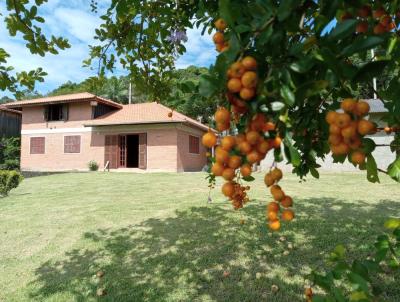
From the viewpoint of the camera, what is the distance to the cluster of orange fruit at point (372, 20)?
1.12 m

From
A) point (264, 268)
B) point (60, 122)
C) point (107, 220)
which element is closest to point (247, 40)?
point (264, 268)

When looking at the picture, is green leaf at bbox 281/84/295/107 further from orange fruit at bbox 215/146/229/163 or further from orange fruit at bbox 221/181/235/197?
orange fruit at bbox 221/181/235/197

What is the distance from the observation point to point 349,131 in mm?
882

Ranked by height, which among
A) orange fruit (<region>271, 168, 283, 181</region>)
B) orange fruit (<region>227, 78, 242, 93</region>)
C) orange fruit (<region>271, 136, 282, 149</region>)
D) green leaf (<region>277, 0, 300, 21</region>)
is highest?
green leaf (<region>277, 0, 300, 21</region>)

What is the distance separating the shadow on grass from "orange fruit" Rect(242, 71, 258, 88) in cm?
303

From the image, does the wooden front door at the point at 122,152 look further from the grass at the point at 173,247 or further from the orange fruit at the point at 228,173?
the orange fruit at the point at 228,173

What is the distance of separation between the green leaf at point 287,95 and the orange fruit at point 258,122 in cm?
8

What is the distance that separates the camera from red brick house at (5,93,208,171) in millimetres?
20062

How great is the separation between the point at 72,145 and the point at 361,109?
23.1 metres

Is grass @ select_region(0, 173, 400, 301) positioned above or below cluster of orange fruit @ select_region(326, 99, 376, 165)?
below

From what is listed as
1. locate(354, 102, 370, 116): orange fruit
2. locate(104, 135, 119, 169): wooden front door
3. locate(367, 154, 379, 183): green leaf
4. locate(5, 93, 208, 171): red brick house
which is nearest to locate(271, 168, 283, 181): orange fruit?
locate(354, 102, 370, 116): orange fruit

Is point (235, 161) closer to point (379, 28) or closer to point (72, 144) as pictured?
point (379, 28)

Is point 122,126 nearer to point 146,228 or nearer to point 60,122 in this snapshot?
point 60,122

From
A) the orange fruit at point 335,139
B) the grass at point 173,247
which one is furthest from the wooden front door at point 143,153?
the orange fruit at point 335,139
